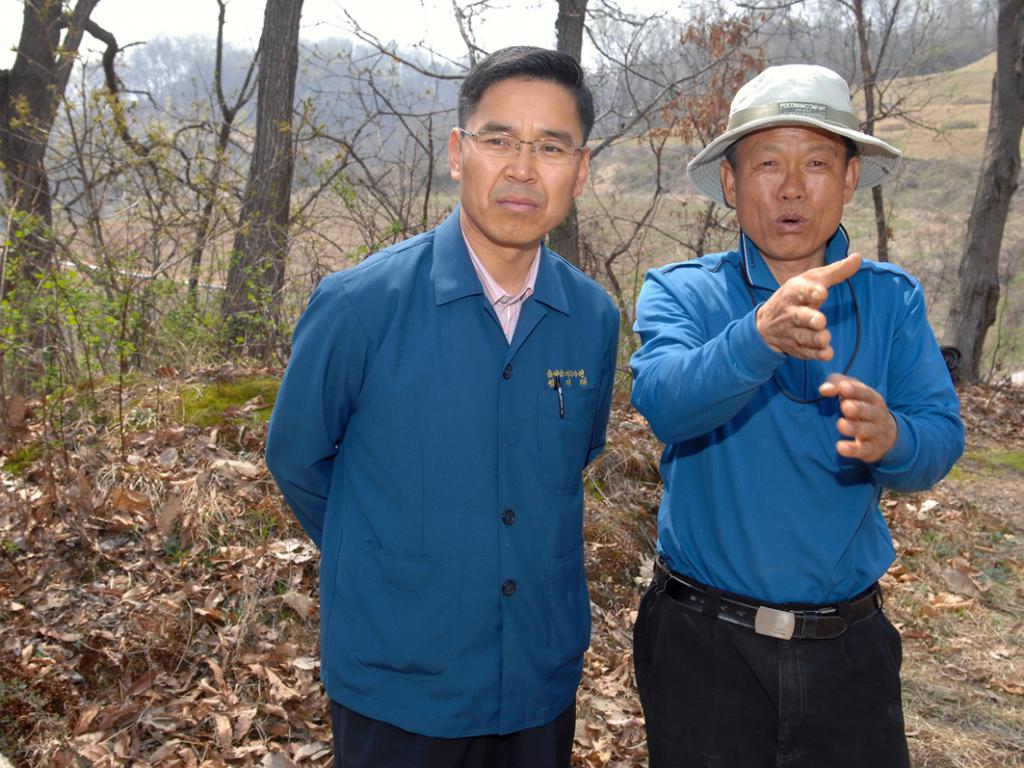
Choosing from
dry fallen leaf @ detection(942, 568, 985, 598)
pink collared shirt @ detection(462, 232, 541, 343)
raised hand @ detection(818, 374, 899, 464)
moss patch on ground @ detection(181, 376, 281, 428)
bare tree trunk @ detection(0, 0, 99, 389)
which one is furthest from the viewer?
bare tree trunk @ detection(0, 0, 99, 389)

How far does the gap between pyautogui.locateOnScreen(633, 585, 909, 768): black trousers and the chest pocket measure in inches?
18.0

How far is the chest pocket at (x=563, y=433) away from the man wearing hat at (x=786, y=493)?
250 millimetres

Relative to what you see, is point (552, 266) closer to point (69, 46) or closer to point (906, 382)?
point (906, 382)

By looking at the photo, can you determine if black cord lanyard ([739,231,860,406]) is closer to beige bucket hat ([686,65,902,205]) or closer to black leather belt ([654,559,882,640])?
beige bucket hat ([686,65,902,205])

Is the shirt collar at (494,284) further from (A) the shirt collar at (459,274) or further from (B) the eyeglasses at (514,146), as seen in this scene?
(B) the eyeglasses at (514,146)

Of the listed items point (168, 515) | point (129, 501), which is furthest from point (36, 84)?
point (168, 515)

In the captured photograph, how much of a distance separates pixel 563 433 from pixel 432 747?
0.85 m

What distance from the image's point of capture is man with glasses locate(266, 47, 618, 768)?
2.19 metres

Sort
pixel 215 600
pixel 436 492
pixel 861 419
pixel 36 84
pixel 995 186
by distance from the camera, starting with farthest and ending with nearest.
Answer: pixel 995 186, pixel 36 84, pixel 215 600, pixel 436 492, pixel 861 419

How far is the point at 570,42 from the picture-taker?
8727mm

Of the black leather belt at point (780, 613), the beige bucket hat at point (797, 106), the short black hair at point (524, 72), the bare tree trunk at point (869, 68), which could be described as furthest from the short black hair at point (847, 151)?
the bare tree trunk at point (869, 68)

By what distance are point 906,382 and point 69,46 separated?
36.8ft

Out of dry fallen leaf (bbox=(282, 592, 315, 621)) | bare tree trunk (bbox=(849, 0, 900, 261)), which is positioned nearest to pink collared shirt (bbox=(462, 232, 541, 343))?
dry fallen leaf (bbox=(282, 592, 315, 621))

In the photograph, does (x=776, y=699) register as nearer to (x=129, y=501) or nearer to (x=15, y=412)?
(x=129, y=501)
